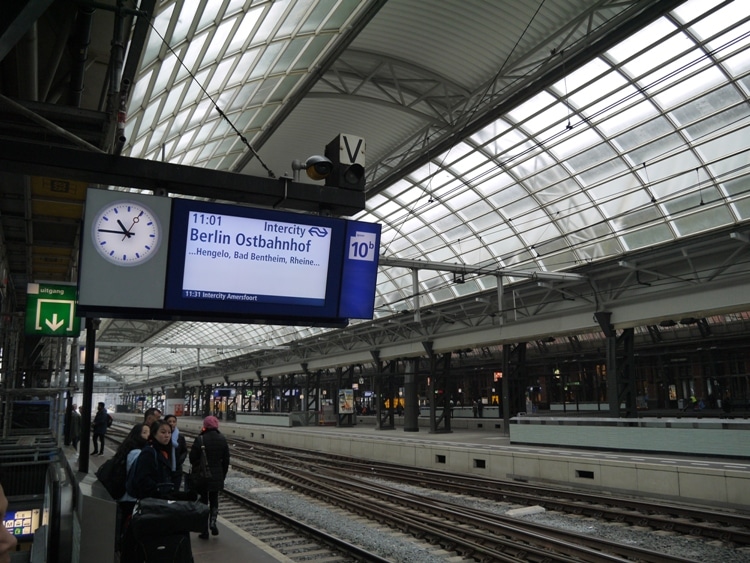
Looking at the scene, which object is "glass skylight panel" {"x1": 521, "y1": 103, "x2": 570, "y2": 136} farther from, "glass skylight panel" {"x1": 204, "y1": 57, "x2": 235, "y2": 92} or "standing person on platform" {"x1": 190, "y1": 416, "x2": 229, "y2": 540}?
"standing person on platform" {"x1": 190, "y1": 416, "x2": 229, "y2": 540}

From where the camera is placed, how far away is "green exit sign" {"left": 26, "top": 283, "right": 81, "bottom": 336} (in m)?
12.0

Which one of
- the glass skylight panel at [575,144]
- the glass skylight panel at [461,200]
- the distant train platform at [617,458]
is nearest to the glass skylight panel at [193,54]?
the glass skylight panel at [575,144]

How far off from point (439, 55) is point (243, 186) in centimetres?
1478

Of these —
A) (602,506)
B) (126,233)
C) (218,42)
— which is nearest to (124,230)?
(126,233)

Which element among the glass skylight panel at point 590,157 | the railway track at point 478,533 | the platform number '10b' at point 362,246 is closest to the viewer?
the platform number '10b' at point 362,246

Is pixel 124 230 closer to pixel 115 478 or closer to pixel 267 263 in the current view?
pixel 267 263

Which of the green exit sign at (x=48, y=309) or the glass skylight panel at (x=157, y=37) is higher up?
the glass skylight panel at (x=157, y=37)

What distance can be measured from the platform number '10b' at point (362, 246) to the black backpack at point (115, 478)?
3673 millimetres

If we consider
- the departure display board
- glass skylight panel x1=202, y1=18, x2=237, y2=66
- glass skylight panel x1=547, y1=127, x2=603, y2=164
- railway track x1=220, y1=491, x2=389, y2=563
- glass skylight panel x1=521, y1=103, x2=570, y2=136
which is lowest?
railway track x1=220, y1=491, x2=389, y2=563

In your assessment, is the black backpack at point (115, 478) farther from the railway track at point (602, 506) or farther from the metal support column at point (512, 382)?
the metal support column at point (512, 382)

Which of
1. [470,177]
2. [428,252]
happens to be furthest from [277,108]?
[428,252]

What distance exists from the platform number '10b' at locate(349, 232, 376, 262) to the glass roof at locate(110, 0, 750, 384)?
676cm

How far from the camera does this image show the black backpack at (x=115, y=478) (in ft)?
22.4

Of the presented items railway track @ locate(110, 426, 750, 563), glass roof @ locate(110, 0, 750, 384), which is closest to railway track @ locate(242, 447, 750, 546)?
railway track @ locate(110, 426, 750, 563)
